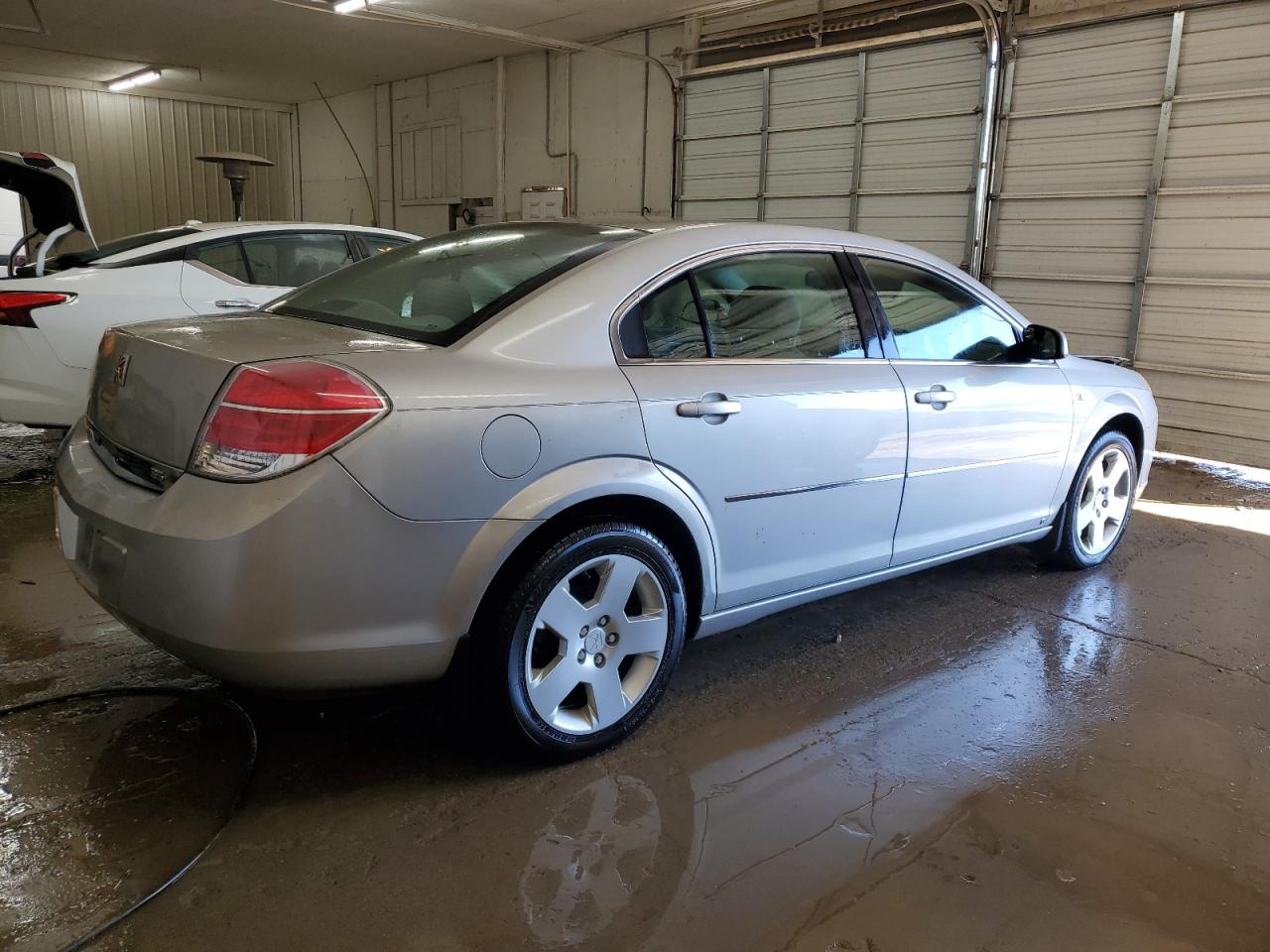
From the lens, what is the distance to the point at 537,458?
2.18 m

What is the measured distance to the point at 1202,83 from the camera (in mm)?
7172

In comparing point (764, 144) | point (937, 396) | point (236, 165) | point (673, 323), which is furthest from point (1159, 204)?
point (236, 165)

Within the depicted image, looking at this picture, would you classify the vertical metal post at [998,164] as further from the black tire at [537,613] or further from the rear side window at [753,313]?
the black tire at [537,613]

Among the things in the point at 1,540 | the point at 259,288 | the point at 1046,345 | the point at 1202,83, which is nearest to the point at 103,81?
the point at 259,288

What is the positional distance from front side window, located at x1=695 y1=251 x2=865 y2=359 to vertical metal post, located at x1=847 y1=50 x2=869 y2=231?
7.01 m

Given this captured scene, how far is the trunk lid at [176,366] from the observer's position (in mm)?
2029

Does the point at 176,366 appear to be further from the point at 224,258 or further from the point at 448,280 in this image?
the point at 224,258

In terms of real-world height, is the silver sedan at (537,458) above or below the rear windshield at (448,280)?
below

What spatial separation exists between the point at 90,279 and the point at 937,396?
4.42 meters

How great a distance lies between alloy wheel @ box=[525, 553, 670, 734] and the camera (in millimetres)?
2301

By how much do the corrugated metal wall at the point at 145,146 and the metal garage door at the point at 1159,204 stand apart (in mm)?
15275

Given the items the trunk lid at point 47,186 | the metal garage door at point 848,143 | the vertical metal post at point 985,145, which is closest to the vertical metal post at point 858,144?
the metal garage door at point 848,143

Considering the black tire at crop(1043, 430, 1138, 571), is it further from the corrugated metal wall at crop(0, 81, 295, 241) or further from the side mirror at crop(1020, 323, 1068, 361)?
the corrugated metal wall at crop(0, 81, 295, 241)

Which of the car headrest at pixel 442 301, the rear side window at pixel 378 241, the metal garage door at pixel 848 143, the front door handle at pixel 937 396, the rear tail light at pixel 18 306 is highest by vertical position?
the metal garage door at pixel 848 143
